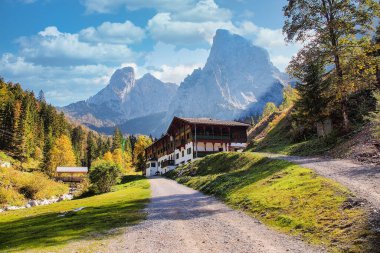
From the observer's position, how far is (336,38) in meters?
31.8

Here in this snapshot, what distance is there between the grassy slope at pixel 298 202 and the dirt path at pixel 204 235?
914mm

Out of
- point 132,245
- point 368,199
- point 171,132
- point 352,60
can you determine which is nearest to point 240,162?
point 352,60

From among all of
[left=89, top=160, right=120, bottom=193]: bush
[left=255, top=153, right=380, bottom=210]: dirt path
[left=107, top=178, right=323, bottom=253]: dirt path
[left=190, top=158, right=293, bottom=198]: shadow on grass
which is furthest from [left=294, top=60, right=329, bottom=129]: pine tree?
[left=89, top=160, right=120, bottom=193]: bush

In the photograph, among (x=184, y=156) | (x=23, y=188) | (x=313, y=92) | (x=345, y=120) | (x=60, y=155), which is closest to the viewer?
(x=345, y=120)

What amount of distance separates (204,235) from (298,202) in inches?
226

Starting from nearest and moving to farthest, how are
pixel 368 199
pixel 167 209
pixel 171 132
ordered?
pixel 368 199, pixel 167 209, pixel 171 132

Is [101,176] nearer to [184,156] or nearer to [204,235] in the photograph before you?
[184,156]

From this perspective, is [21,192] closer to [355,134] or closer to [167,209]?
[167,209]

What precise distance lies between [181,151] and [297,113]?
130 feet

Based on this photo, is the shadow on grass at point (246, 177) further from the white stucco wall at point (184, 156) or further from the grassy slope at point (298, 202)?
the white stucco wall at point (184, 156)

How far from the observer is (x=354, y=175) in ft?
69.7

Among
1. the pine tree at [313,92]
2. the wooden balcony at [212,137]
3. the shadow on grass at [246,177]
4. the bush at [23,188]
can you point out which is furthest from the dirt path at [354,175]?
the wooden balcony at [212,137]

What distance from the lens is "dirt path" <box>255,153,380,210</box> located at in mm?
16969

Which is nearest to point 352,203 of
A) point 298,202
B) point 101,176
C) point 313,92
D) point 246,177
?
point 298,202
